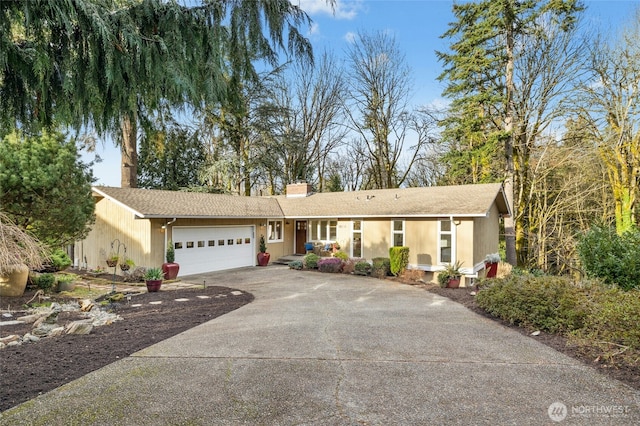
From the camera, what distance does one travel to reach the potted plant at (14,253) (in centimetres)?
748

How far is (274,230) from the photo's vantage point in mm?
18109

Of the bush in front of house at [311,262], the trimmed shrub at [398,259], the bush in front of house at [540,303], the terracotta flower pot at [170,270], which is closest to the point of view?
the bush in front of house at [540,303]

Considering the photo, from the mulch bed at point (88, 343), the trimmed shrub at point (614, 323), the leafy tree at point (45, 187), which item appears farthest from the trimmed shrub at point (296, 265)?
the trimmed shrub at point (614, 323)

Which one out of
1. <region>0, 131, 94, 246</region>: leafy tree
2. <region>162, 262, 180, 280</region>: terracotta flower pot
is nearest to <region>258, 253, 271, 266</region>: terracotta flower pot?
<region>162, 262, 180, 280</region>: terracotta flower pot

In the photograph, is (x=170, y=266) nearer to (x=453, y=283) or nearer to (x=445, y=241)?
(x=453, y=283)

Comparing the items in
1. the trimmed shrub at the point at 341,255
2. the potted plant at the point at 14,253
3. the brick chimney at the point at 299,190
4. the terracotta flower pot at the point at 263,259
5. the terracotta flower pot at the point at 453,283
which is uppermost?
the brick chimney at the point at 299,190

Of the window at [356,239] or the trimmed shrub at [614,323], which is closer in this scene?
the trimmed shrub at [614,323]

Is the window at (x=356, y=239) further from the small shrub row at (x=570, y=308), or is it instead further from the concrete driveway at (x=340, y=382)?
the concrete driveway at (x=340, y=382)

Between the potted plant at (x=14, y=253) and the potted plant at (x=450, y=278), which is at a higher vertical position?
the potted plant at (x=14, y=253)

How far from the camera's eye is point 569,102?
15.5m

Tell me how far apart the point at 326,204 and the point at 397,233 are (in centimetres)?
438

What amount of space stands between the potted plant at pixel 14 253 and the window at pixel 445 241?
12216 millimetres

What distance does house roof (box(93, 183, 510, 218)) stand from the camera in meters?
12.8

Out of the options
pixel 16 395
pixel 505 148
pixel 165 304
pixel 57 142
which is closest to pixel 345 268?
pixel 165 304
